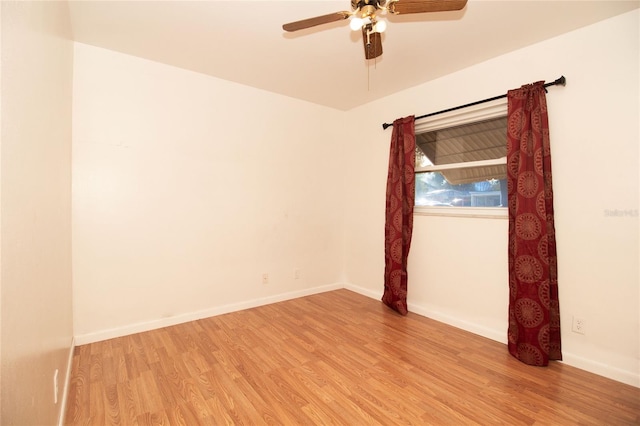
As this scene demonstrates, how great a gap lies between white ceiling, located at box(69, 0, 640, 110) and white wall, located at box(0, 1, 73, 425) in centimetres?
71

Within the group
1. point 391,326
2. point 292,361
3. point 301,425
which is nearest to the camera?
point 301,425

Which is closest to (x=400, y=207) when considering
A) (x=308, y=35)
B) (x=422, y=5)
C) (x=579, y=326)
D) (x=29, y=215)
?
(x=579, y=326)

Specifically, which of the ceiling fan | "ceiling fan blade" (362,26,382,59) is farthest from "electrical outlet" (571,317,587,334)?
"ceiling fan blade" (362,26,382,59)

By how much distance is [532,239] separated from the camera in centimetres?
227

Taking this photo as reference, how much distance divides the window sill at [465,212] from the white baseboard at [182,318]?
1.75m

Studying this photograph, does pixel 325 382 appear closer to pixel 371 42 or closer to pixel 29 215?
pixel 29 215

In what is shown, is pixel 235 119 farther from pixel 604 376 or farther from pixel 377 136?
pixel 604 376

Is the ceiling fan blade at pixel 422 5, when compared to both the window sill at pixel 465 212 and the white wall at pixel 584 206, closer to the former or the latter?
the white wall at pixel 584 206

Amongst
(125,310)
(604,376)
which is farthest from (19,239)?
(604,376)

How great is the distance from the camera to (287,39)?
237 centimetres

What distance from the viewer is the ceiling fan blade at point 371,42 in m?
1.73

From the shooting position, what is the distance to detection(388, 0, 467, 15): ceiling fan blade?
147cm

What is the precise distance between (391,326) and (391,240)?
3.09ft

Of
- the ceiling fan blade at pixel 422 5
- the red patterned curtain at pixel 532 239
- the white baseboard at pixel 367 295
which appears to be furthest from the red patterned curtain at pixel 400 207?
the ceiling fan blade at pixel 422 5
